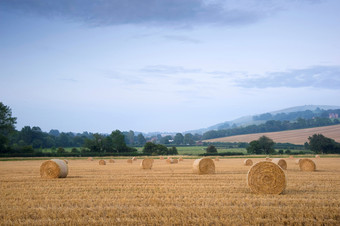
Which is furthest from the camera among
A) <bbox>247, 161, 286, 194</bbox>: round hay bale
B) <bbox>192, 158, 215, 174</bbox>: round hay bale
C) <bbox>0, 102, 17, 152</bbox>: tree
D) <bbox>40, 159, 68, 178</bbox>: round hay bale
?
<bbox>0, 102, 17, 152</bbox>: tree

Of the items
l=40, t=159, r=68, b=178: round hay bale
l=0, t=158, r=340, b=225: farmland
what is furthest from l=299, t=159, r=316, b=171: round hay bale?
l=40, t=159, r=68, b=178: round hay bale

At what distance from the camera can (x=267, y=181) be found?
508 inches

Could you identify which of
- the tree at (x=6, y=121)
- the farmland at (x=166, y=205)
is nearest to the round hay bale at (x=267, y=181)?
the farmland at (x=166, y=205)

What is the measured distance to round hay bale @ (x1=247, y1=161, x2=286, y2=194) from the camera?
1270 centimetres

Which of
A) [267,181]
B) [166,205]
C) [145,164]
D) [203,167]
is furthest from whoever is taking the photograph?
[145,164]

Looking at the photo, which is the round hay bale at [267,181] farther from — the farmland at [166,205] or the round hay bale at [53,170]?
the round hay bale at [53,170]

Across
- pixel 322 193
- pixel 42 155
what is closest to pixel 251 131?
pixel 42 155

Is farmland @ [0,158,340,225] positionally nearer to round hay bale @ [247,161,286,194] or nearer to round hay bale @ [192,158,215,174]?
round hay bale @ [247,161,286,194]

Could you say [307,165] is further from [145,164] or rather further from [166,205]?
[166,205]

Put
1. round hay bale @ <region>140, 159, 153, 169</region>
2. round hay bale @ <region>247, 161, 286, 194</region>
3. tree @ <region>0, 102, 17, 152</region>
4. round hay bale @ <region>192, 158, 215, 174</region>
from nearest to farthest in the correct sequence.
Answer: round hay bale @ <region>247, 161, 286, 194</region>
round hay bale @ <region>192, 158, 215, 174</region>
round hay bale @ <region>140, 159, 153, 169</region>
tree @ <region>0, 102, 17, 152</region>

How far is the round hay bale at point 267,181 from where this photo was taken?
12703 millimetres

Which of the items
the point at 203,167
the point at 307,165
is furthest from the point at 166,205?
the point at 307,165

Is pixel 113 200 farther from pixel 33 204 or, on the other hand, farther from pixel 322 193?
pixel 322 193

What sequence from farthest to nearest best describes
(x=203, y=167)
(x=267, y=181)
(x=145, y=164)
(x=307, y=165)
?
(x=145, y=164), (x=307, y=165), (x=203, y=167), (x=267, y=181)
